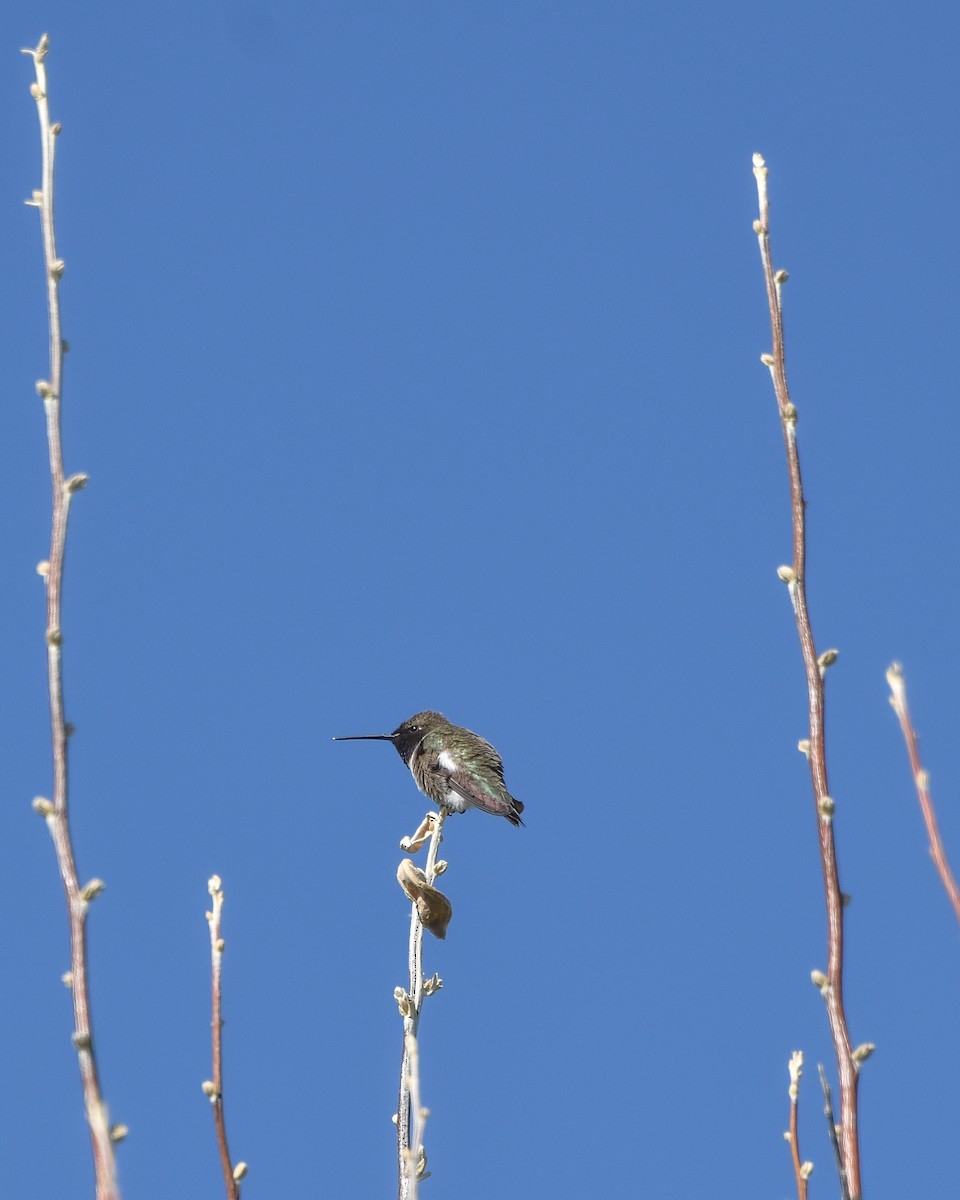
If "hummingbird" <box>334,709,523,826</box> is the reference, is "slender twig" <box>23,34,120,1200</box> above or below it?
below

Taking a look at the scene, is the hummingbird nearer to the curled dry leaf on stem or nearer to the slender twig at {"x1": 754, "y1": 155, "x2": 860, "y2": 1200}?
the curled dry leaf on stem

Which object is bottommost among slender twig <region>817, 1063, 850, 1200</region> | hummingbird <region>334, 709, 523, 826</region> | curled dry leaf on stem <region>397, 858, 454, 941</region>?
slender twig <region>817, 1063, 850, 1200</region>

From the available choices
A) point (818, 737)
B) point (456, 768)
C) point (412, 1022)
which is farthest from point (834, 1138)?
point (456, 768)

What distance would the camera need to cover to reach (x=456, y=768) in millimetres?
10430

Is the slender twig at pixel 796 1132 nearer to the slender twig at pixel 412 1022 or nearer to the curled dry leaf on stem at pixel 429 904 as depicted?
the slender twig at pixel 412 1022

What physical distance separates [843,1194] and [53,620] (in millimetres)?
1288

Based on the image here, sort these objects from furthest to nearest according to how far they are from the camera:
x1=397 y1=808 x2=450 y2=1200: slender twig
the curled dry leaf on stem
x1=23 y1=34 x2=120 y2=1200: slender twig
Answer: the curled dry leaf on stem → x1=397 y1=808 x2=450 y2=1200: slender twig → x1=23 y1=34 x2=120 y2=1200: slender twig

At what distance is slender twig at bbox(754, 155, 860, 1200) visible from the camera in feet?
6.73

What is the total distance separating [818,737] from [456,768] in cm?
832

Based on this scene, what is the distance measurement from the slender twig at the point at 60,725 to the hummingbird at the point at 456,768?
24.8 feet

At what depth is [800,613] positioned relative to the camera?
89.0 inches

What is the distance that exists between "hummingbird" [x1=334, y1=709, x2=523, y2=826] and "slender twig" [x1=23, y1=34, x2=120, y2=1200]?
7558 mm

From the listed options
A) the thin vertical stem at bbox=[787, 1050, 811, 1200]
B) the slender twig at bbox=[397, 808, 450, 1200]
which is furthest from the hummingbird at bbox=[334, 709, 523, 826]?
the thin vertical stem at bbox=[787, 1050, 811, 1200]

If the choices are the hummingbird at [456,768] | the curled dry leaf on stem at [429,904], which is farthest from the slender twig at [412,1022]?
the hummingbird at [456,768]
